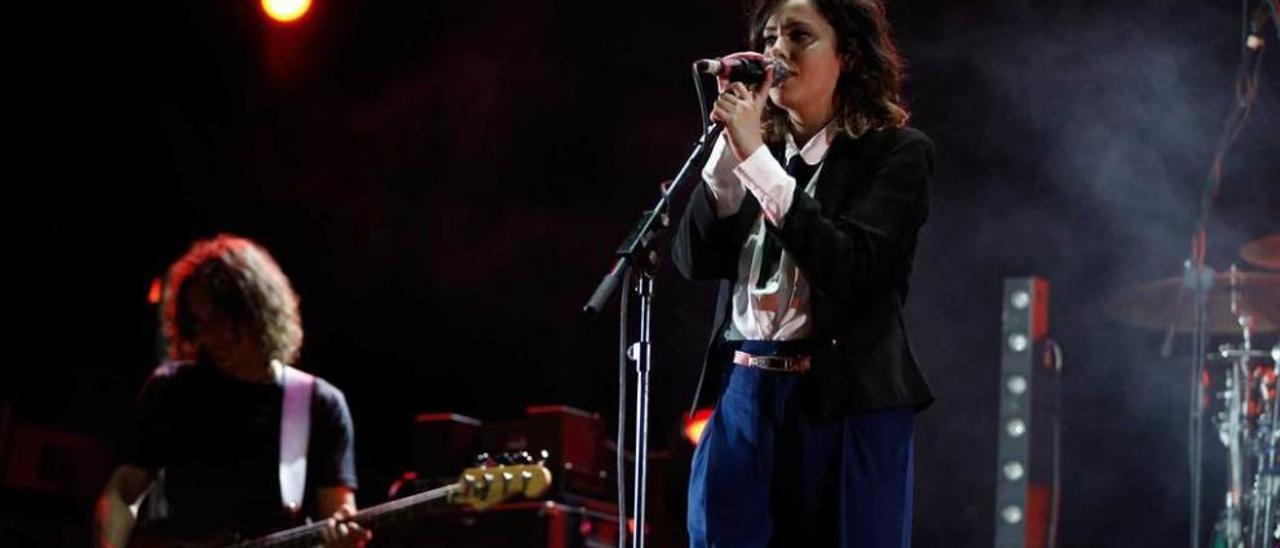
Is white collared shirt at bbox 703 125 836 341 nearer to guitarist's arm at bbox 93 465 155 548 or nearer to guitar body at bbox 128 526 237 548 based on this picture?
guitar body at bbox 128 526 237 548

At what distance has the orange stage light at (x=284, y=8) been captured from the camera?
22.0 ft

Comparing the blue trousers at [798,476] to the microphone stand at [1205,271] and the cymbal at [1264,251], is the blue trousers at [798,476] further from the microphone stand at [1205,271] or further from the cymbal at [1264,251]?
the cymbal at [1264,251]

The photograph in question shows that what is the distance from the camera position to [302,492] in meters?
4.32

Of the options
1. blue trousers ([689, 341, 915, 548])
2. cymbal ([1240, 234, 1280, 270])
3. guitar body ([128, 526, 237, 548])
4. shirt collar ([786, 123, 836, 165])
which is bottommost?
guitar body ([128, 526, 237, 548])

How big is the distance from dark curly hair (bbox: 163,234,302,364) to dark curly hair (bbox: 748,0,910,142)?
2171 mm

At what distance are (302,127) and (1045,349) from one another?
3.54 metres

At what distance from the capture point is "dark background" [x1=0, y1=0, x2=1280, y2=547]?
596 cm

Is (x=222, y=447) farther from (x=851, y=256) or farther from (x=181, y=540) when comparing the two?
(x=851, y=256)

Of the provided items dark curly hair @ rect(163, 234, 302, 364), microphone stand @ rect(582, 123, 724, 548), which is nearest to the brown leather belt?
microphone stand @ rect(582, 123, 724, 548)

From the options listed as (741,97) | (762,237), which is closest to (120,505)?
(762,237)

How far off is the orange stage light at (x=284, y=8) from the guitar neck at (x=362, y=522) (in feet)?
9.71

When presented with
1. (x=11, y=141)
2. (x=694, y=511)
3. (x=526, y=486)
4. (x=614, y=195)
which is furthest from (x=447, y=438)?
(x=694, y=511)

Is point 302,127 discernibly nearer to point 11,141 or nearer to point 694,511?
point 11,141

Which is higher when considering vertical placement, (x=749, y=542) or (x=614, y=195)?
(x=614, y=195)
